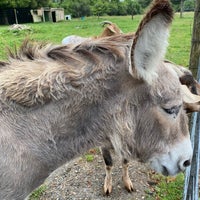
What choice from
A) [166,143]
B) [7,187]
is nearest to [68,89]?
[7,187]

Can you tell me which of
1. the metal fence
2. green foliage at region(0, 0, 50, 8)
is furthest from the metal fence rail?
green foliage at region(0, 0, 50, 8)

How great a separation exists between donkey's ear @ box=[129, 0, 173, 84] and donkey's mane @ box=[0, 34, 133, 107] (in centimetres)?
17

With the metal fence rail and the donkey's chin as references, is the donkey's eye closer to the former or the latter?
the donkey's chin

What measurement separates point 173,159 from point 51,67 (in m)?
0.99

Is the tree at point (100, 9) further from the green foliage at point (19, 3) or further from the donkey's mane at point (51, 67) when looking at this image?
the donkey's mane at point (51, 67)

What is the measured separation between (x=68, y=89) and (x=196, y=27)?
1.89m

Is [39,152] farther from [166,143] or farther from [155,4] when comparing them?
[155,4]

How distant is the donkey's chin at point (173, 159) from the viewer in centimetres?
193

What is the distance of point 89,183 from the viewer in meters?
3.90

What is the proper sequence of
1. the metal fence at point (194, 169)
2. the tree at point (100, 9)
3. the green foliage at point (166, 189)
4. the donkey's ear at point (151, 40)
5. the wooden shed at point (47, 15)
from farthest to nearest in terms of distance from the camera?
the wooden shed at point (47, 15) → the tree at point (100, 9) → the green foliage at point (166, 189) → the metal fence at point (194, 169) → the donkey's ear at point (151, 40)

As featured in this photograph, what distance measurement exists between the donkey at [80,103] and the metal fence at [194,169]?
1.17 meters

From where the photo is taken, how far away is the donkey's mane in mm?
1592

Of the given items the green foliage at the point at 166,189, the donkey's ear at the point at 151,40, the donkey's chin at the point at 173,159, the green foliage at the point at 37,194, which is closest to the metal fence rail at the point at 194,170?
the green foliage at the point at 166,189

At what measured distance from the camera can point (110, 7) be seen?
3434 cm
